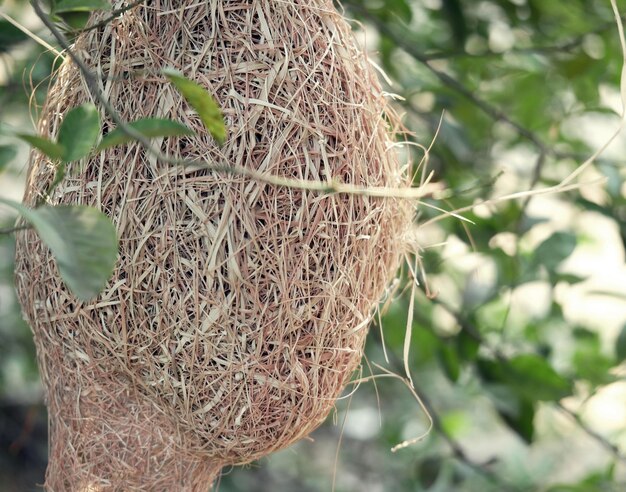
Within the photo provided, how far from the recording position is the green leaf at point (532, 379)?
925mm

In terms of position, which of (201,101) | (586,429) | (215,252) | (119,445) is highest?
(201,101)

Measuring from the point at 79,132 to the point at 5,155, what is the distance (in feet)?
0.83

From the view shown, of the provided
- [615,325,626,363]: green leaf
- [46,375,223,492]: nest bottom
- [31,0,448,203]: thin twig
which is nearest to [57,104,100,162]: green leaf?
[31,0,448,203]: thin twig

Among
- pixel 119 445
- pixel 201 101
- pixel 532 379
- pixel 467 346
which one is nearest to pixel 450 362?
pixel 467 346

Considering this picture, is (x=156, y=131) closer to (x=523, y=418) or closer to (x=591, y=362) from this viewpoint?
(x=523, y=418)

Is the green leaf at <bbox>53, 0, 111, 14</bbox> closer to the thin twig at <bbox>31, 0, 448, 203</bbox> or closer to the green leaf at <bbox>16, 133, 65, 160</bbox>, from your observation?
the thin twig at <bbox>31, 0, 448, 203</bbox>

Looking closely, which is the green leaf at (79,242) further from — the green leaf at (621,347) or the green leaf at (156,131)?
the green leaf at (621,347)

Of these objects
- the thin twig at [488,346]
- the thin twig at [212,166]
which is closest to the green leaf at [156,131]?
the thin twig at [212,166]

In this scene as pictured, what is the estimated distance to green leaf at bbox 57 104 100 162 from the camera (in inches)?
18.3

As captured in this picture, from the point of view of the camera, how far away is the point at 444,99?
120cm

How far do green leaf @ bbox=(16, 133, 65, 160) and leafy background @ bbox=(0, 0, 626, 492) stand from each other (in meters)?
0.02

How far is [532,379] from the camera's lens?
94cm

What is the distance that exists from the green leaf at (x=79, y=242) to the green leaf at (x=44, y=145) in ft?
0.13

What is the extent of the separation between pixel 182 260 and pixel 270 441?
159 millimetres
